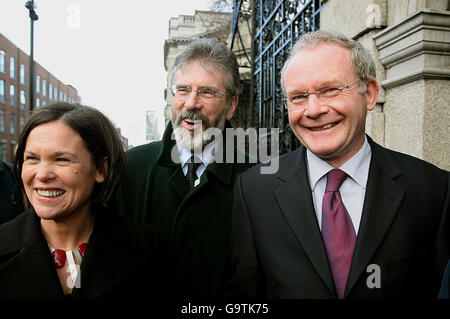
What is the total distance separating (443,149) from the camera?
274 cm

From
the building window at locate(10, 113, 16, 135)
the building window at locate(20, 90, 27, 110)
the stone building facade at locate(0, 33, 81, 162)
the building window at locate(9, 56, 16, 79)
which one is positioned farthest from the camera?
the building window at locate(20, 90, 27, 110)

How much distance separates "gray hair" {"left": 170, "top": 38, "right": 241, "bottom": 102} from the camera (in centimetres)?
217

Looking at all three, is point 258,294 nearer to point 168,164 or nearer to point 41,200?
point 168,164

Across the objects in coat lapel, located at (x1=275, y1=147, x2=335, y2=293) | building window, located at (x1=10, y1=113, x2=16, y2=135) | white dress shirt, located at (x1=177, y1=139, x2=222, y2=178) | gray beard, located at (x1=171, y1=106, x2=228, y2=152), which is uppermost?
building window, located at (x1=10, y1=113, x2=16, y2=135)

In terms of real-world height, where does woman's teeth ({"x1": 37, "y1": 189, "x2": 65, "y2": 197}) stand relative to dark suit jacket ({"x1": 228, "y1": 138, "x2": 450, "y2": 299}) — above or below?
above

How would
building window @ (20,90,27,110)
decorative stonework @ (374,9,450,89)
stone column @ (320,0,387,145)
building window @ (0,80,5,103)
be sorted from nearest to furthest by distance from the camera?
decorative stonework @ (374,9,450,89) < stone column @ (320,0,387,145) < building window @ (0,80,5,103) < building window @ (20,90,27,110)

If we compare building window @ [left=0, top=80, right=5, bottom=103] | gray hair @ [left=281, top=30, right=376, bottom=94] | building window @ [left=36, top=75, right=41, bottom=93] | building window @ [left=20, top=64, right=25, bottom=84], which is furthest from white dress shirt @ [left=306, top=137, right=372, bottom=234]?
building window @ [left=36, top=75, right=41, bottom=93]

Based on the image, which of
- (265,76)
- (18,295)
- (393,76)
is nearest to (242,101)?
(265,76)

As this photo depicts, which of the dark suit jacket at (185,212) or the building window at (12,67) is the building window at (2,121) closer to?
the building window at (12,67)

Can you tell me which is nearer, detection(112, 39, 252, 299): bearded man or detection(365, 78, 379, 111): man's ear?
detection(365, 78, 379, 111): man's ear

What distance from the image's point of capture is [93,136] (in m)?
1.69

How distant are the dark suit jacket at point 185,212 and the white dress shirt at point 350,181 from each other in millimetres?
613

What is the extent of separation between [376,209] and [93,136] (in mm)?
1342

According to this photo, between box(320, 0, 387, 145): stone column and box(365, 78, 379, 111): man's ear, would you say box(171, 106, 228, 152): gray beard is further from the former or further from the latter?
box(320, 0, 387, 145): stone column
